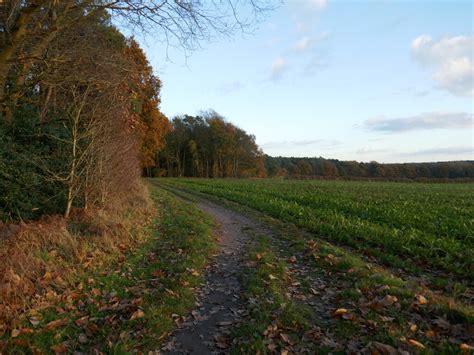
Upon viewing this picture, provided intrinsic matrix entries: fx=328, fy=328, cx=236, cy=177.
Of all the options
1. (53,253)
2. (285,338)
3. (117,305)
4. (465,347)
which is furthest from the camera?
(53,253)

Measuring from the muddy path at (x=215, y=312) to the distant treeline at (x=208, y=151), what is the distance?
56282 mm

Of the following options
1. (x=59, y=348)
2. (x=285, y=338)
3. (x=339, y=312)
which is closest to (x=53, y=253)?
(x=59, y=348)

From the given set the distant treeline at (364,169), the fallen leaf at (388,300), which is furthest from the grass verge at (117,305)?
the distant treeline at (364,169)

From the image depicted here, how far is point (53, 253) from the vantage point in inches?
260

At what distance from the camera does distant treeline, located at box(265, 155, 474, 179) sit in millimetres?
74562

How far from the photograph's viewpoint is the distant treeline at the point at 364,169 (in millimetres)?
74562

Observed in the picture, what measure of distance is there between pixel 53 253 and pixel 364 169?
10633 cm

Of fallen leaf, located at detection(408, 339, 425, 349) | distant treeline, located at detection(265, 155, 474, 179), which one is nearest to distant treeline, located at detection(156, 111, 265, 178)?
distant treeline, located at detection(265, 155, 474, 179)

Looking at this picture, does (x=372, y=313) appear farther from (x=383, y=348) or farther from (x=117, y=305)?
(x=117, y=305)

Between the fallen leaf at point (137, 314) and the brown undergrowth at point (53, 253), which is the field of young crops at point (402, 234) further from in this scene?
the brown undergrowth at point (53, 253)

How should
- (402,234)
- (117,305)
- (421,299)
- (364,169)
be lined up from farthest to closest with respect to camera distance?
(364,169)
(402,234)
(117,305)
(421,299)

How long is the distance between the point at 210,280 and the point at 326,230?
544 centimetres

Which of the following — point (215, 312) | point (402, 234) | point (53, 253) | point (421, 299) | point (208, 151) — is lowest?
point (215, 312)

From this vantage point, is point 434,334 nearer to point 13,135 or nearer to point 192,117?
point 13,135
